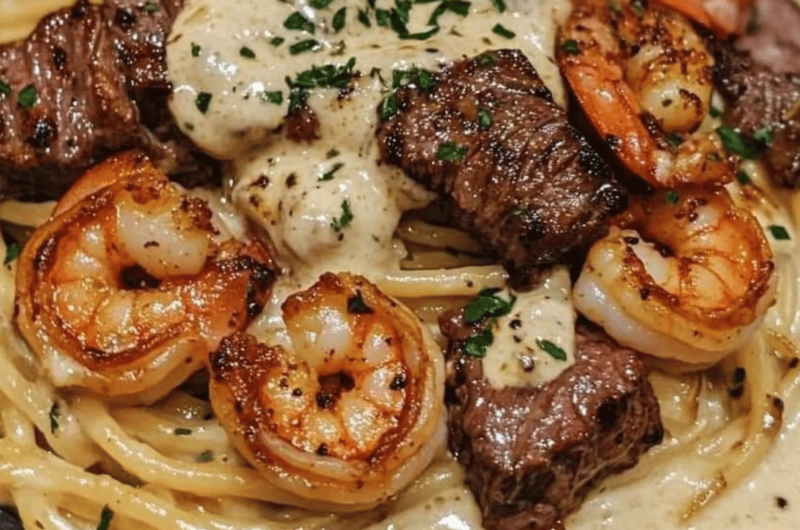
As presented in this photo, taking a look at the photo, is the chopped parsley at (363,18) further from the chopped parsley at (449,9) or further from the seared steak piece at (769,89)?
the seared steak piece at (769,89)

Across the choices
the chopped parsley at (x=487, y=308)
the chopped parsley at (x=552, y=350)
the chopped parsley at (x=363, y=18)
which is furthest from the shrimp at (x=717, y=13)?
the chopped parsley at (x=552, y=350)

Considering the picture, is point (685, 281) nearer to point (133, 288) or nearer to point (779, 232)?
point (779, 232)

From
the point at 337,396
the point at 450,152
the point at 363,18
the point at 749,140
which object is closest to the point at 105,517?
the point at 337,396

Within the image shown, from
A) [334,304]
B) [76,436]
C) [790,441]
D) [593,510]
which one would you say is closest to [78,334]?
[76,436]

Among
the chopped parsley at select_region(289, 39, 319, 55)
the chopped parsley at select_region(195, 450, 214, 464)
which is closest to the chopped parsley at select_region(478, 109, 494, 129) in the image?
the chopped parsley at select_region(289, 39, 319, 55)

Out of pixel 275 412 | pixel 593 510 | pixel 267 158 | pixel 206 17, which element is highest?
pixel 206 17

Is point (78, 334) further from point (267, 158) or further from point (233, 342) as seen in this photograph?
point (267, 158)
